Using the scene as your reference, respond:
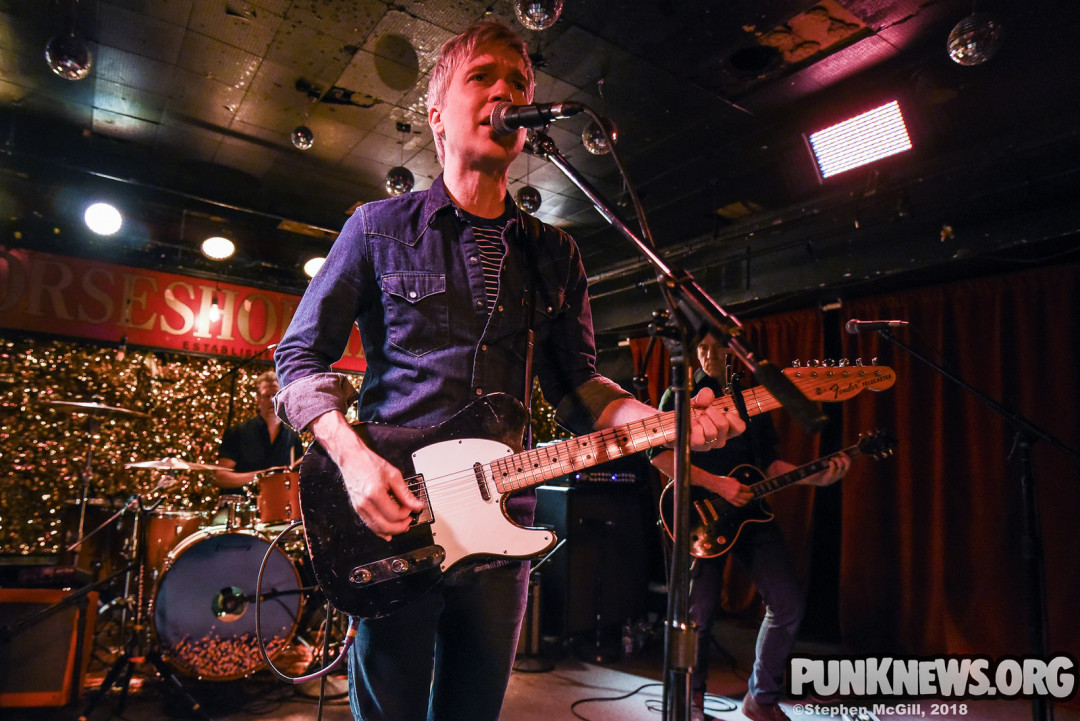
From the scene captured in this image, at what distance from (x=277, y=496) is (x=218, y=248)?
4.32 metres

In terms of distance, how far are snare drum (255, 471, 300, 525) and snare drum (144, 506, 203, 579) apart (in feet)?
2.43

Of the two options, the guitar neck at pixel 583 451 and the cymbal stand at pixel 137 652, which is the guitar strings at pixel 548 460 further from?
the cymbal stand at pixel 137 652

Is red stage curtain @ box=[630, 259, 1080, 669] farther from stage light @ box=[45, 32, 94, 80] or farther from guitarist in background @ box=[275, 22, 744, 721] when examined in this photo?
stage light @ box=[45, 32, 94, 80]

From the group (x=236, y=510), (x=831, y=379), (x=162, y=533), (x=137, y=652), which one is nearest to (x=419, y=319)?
(x=831, y=379)

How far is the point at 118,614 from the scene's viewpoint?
5.83m

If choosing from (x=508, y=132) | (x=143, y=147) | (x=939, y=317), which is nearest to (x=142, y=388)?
(x=143, y=147)

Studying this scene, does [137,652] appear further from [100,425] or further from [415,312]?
[415,312]

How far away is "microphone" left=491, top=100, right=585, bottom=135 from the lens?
1518 millimetres

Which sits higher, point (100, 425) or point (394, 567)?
point (100, 425)

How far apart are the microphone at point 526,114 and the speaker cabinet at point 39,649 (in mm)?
4294

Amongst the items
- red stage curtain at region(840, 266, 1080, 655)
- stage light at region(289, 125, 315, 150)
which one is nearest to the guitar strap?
red stage curtain at region(840, 266, 1080, 655)

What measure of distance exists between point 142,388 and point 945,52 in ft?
28.7

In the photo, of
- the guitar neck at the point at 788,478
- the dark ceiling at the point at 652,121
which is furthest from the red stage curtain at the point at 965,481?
the guitar neck at the point at 788,478

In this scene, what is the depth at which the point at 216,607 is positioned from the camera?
4.45 m
